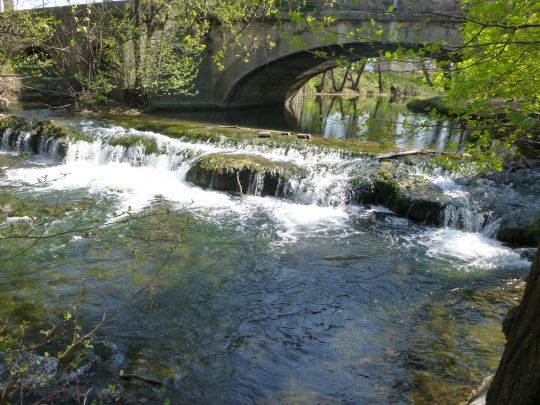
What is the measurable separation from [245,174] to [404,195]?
3.35 m

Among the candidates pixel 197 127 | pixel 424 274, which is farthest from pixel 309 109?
pixel 424 274

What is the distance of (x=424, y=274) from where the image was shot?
6.75 m

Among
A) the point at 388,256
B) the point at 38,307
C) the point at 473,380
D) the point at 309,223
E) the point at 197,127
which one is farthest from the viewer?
the point at 197,127

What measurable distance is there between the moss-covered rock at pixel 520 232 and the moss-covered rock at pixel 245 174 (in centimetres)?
411

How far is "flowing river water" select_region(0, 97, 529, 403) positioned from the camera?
14.1 feet

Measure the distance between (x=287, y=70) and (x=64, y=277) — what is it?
1731 centimetres

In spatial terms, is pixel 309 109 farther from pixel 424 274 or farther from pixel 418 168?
pixel 424 274

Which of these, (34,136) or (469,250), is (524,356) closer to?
(469,250)

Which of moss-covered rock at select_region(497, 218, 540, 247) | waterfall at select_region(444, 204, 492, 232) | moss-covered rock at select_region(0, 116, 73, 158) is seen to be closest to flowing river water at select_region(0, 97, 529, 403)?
waterfall at select_region(444, 204, 492, 232)

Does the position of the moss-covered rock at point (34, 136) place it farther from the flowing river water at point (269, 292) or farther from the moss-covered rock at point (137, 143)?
the flowing river water at point (269, 292)

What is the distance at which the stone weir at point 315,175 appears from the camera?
8734 mm

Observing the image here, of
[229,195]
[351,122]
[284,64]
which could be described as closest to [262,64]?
[284,64]

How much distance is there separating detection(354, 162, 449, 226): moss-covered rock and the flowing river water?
247mm

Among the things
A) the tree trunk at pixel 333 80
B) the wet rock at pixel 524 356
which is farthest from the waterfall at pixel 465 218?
the tree trunk at pixel 333 80
